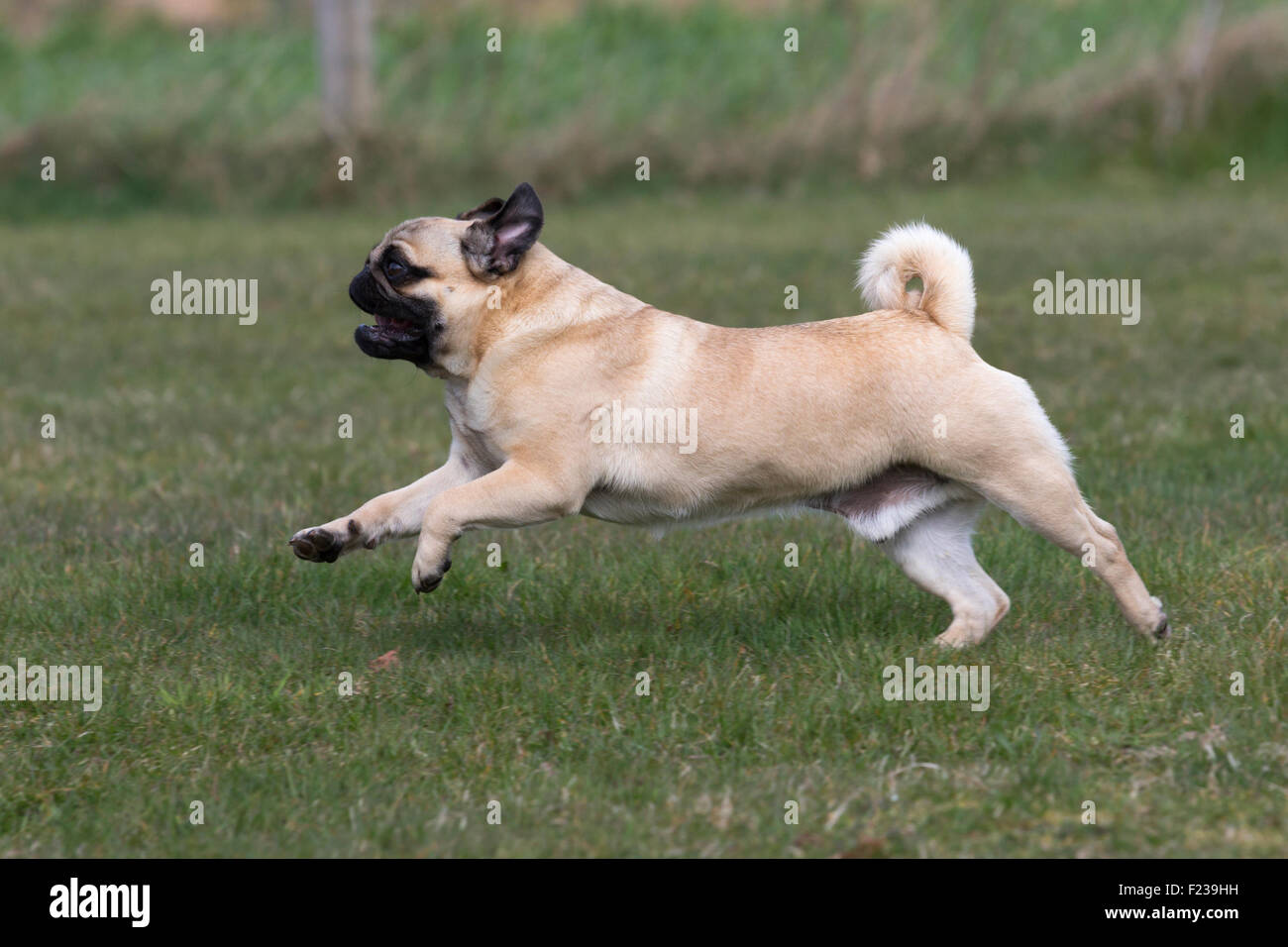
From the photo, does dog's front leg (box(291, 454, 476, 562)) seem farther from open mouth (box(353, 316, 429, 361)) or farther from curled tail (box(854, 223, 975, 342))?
curled tail (box(854, 223, 975, 342))

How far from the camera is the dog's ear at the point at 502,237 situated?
503 cm

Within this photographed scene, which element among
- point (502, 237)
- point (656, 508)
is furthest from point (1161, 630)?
point (502, 237)

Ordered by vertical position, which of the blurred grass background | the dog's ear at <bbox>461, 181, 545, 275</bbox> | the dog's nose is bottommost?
the dog's nose

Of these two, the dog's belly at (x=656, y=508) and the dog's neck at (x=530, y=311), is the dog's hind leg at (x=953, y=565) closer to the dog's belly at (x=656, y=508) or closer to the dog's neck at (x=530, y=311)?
the dog's belly at (x=656, y=508)

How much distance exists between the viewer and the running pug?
16.3ft

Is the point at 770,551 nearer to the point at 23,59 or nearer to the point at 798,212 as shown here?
the point at 798,212

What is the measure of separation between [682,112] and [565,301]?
517 inches

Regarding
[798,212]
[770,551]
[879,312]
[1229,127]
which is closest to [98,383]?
[770,551]

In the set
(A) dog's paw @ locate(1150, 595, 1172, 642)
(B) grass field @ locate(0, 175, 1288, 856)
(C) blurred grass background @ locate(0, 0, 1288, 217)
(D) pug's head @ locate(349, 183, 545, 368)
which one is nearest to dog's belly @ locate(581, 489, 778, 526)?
(B) grass field @ locate(0, 175, 1288, 856)

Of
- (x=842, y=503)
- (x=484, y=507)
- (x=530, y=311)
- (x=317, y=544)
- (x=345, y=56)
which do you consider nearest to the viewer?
(x=484, y=507)

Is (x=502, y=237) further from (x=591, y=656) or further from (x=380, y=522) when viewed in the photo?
(x=591, y=656)

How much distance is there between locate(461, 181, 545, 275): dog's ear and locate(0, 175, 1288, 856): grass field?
1.21 metres

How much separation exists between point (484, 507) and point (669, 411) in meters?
0.63

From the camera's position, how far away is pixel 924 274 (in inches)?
209
